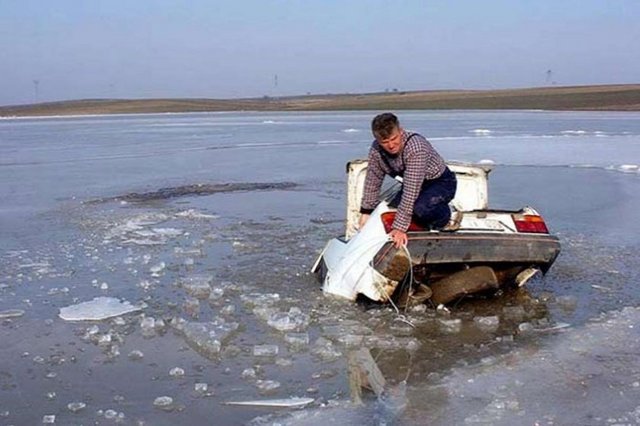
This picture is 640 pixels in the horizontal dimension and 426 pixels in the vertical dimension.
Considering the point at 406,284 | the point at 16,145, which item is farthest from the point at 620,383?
the point at 16,145

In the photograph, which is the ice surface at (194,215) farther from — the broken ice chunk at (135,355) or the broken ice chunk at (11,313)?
the broken ice chunk at (135,355)

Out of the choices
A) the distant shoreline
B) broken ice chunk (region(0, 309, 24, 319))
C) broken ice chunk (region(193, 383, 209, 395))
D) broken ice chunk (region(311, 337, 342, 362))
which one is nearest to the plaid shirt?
broken ice chunk (region(311, 337, 342, 362))

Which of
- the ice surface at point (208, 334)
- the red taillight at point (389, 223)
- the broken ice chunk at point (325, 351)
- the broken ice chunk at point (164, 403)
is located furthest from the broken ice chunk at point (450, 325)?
the broken ice chunk at point (164, 403)

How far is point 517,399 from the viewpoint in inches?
197

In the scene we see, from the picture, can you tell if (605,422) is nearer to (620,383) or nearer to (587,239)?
(620,383)

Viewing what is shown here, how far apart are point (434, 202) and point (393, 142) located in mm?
634

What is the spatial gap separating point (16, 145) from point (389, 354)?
28192 mm

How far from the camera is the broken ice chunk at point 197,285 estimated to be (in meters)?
7.71

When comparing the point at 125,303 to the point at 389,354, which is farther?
the point at 125,303

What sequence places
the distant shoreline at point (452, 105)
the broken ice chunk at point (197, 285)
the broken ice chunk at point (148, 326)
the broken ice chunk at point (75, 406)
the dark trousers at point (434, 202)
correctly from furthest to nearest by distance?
the distant shoreline at point (452, 105) → the broken ice chunk at point (197, 285) → the dark trousers at point (434, 202) → the broken ice chunk at point (148, 326) → the broken ice chunk at point (75, 406)

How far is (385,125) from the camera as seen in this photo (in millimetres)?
6633

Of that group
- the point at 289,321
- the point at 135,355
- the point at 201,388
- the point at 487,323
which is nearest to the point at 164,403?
the point at 201,388

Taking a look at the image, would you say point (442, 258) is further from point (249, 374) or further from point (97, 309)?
point (97, 309)

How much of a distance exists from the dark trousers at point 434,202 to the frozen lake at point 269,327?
80cm
